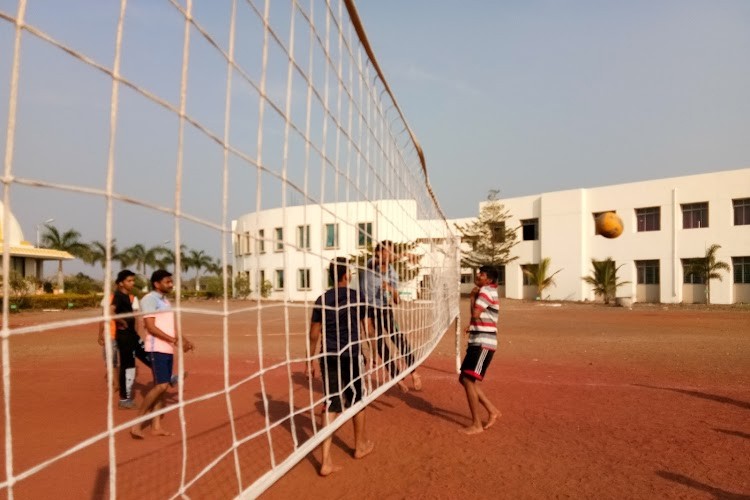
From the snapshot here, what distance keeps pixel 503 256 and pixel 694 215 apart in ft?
33.1

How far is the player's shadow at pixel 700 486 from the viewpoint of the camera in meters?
3.60

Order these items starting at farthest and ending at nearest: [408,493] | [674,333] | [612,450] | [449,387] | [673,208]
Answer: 1. [673,208]
2. [674,333]
3. [449,387]
4. [612,450]
5. [408,493]

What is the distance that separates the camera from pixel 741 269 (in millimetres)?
27297

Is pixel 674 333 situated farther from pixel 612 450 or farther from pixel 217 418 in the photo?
pixel 217 418

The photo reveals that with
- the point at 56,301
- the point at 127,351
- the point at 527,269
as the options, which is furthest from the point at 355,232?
the point at 527,269

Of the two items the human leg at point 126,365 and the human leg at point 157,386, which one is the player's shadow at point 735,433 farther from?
the human leg at point 126,365

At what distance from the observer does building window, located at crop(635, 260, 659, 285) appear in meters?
29.8

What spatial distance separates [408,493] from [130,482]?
179cm

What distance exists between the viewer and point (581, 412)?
→ 579 centimetres

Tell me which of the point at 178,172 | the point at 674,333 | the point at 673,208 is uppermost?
the point at 673,208

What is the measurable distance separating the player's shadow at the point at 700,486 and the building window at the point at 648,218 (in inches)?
1111

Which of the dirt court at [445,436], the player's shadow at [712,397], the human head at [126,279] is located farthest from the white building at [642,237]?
the human head at [126,279]

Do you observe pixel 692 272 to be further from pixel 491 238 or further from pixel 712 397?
pixel 712 397

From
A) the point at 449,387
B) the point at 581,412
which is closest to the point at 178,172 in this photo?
the point at 581,412
